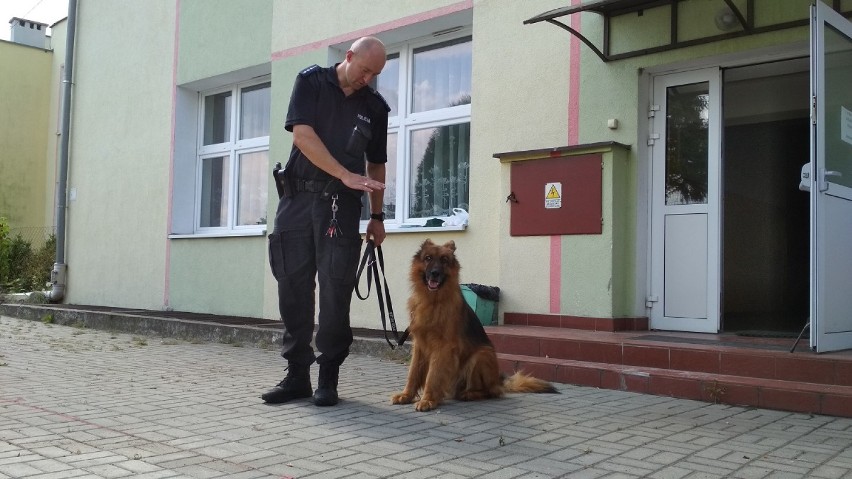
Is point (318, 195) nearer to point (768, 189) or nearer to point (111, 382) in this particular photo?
point (111, 382)

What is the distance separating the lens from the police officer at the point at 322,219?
448 cm

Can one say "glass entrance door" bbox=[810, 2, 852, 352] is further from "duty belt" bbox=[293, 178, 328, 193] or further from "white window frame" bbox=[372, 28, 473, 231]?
"white window frame" bbox=[372, 28, 473, 231]

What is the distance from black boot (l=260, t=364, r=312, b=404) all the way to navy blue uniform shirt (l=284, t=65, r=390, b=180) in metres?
1.23

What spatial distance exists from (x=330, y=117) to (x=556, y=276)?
2.99 meters

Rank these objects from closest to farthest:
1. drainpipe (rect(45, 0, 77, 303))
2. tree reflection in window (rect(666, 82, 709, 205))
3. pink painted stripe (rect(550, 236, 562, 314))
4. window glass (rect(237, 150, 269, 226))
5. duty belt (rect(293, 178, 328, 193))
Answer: duty belt (rect(293, 178, 328, 193))
tree reflection in window (rect(666, 82, 709, 205))
pink painted stripe (rect(550, 236, 562, 314))
window glass (rect(237, 150, 269, 226))
drainpipe (rect(45, 0, 77, 303))

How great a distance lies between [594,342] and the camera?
5.70m

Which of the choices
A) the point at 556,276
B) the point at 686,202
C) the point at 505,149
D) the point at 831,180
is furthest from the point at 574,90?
the point at 831,180

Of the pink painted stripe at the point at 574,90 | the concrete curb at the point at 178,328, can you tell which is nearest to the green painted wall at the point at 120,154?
the concrete curb at the point at 178,328

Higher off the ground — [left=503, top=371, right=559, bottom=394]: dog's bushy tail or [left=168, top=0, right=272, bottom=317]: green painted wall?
[left=168, top=0, right=272, bottom=317]: green painted wall

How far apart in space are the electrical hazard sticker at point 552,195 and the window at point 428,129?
1.44 m

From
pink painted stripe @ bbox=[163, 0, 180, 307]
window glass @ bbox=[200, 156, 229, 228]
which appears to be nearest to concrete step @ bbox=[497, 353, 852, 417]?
window glass @ bbox=[200, 156, 229, 228]

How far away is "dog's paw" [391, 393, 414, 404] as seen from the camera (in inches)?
183

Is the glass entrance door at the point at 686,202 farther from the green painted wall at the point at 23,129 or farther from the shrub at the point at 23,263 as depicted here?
the green painted wall at the point at 23,129

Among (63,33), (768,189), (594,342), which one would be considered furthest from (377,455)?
(63,33)
